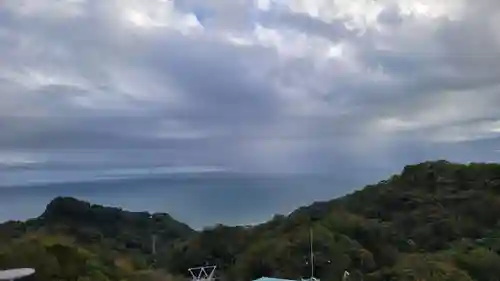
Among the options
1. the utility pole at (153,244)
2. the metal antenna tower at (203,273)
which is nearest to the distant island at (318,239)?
the utility pole at (153,244)

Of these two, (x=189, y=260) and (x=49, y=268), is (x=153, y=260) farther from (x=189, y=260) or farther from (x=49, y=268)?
(x=49, y=268)

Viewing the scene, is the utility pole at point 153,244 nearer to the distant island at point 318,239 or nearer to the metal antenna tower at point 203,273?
the distant island at point 318,239

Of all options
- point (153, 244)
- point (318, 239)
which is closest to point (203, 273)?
point (318, 239)

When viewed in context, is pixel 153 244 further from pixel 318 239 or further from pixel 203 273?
pixel 318 239

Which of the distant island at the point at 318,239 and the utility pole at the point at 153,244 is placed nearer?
the distant island at the point at 318,239

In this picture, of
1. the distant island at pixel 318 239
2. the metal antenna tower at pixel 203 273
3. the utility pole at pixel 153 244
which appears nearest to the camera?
the distant island at pixel 318 239

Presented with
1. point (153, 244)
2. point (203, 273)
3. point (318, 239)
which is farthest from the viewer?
point (153, 244)

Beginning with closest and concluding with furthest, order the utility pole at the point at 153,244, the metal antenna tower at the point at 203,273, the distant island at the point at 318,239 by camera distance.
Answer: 1. the distant island at the point at 318,239
2. the metal antenna tower at the point at 203,273
3. the utility pole at the point at 153,244

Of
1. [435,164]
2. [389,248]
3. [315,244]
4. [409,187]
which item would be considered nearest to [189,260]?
[315,244]

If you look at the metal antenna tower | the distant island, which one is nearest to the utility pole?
the distant island
